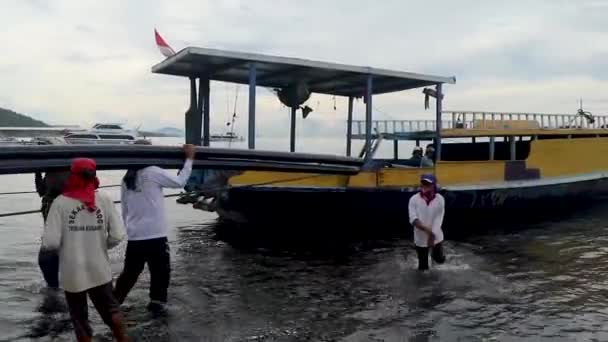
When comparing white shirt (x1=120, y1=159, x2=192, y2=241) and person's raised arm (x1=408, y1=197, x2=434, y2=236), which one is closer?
white shirt (x1=120, y1=159, x2=192, y2=241)

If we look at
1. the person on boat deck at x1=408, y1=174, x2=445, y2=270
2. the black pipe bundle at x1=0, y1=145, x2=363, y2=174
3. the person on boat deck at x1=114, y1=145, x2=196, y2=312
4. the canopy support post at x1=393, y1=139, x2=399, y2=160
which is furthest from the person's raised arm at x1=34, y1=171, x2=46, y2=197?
the canopy support post at x1=393, y1=139, x2=399, y2=160

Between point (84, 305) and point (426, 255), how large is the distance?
4900 mm

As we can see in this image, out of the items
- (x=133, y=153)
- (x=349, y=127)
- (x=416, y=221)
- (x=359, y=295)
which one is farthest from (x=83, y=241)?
(x=349, y=127)

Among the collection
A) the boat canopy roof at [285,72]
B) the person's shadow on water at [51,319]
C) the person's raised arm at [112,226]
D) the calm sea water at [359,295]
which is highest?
the boat canopy roof at [285,72]

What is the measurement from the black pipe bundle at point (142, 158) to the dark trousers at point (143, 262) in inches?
33.8

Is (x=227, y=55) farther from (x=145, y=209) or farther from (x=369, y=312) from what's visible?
(x=369, y=312)

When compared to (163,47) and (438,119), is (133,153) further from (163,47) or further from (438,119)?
(438,119)

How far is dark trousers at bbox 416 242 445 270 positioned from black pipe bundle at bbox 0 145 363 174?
6.40 ft

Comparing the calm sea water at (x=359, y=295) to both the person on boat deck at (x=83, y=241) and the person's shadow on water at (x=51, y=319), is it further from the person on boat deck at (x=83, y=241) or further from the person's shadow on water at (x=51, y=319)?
the person on boat deck at (x=83, y=241)

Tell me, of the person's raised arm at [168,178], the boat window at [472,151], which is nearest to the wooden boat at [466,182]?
the boat window at [472,151]

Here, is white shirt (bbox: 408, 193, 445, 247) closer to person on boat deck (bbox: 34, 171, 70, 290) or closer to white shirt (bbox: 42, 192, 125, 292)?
person on boat deck (bbox: 34, 171, 70, 290)

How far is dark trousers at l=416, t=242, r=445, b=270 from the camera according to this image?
8.11m

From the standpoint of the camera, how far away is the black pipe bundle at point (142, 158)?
5781mm

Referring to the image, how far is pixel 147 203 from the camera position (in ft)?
19.8
